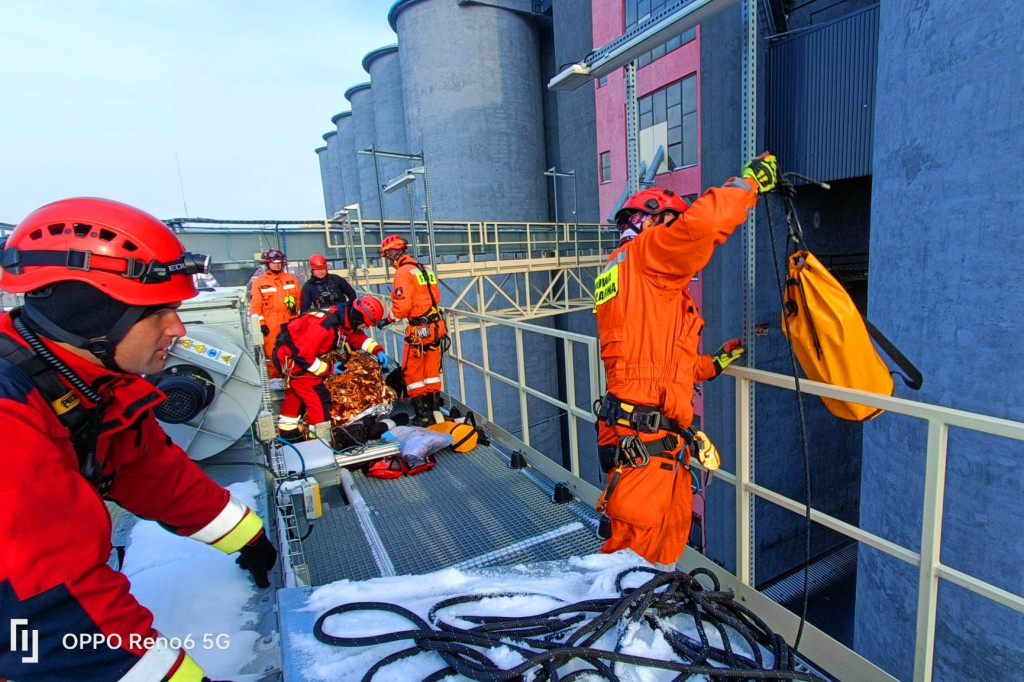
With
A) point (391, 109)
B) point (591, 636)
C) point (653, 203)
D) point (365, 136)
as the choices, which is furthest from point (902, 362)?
point (365, 136)

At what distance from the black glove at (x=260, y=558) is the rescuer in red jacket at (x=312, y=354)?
298 centimetres

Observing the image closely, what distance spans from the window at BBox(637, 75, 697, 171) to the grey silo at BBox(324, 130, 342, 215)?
24.2 m

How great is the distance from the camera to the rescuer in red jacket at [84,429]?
1068 millimetres

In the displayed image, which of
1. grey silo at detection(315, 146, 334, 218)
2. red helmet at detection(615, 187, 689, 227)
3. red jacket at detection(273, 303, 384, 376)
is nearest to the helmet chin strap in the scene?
red helmet at detection(615, 187, 689, 227)

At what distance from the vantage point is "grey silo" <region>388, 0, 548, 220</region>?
16500 millimetres

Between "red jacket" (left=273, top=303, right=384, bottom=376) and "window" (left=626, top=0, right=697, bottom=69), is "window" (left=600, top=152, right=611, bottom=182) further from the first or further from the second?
"red jacket" (left=273, top=303, right=384, bottom=376)

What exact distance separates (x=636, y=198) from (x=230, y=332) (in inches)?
Result: 132

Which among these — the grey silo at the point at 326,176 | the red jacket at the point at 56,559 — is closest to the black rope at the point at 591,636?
the red jacket at the point at 56,559

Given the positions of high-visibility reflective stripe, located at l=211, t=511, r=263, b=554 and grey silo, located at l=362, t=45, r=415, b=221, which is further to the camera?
grey silo, located at l=362, t=45, r=415, b=221

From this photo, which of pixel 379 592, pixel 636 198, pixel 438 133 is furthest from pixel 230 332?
pixel 438 133

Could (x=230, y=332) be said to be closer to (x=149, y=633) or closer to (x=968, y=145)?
(x=149, y=633)

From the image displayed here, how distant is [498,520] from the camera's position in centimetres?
341

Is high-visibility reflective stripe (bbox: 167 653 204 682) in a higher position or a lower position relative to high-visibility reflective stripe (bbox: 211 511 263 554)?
higher

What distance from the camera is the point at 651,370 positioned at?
102 inches
